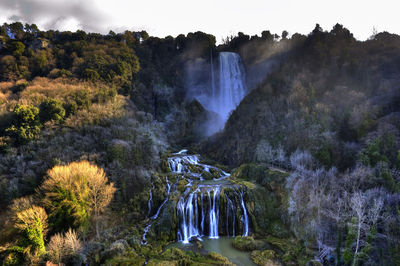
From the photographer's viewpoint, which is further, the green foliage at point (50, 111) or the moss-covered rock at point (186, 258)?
the green foliage at point (50, 111)

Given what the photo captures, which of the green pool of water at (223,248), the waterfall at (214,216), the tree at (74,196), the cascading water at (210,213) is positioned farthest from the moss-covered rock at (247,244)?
the tree at (74,196)

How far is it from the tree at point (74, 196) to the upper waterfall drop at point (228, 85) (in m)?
57.5

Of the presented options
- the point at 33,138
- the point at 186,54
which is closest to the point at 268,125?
the point at 33,138

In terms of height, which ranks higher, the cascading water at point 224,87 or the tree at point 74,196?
the cascading water at point 224,87

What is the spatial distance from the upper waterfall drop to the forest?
7.75m

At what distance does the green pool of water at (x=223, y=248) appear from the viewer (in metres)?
23.5

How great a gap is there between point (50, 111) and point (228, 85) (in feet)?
195

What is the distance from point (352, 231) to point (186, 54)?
277 ft

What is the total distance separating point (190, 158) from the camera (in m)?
51.4

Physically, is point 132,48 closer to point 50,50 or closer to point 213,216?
point 50,50

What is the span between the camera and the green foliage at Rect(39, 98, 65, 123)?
4044 centimetres

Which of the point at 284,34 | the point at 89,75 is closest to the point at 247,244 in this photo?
the point at 89,75

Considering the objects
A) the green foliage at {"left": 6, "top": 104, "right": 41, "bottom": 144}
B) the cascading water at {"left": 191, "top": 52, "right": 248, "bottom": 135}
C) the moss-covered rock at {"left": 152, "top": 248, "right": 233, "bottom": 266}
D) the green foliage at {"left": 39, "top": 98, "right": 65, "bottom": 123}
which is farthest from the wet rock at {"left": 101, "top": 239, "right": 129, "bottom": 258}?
the cascading water at {"left": 191, "top": 52, "right": 248, "bottom": 135}

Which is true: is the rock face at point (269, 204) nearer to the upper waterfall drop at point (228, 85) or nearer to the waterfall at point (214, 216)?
the waterfall at point (214, 216)
